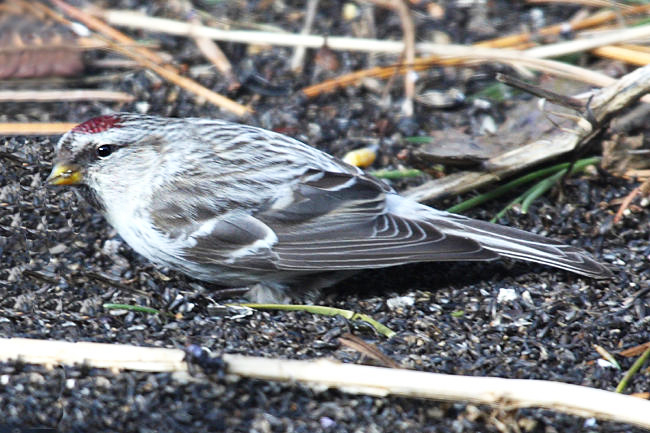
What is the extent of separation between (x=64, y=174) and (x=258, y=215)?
792 mm

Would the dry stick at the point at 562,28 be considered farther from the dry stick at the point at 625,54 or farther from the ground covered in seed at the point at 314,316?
the ground covered in seed at the point at 314,316

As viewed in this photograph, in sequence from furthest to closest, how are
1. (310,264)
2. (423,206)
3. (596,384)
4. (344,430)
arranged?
(423,206)
(310,264)
(596,384)
(344,430)

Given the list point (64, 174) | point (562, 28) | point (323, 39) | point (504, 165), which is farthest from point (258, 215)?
point (562, 28)

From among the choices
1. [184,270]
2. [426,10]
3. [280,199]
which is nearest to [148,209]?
[184,270]

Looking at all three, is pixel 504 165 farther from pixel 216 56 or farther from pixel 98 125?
pixel 216 56

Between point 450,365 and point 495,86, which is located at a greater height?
point 495,86

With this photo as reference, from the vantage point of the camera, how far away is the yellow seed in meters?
4.60

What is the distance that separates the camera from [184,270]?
3.87m

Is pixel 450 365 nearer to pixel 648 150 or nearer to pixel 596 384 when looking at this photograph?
pixel 596 384

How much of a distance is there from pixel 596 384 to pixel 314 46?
2627 mm

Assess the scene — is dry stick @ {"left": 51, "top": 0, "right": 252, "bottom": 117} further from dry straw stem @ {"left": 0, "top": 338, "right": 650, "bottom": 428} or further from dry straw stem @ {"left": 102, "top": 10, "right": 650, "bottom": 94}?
dry straw stem @ {"left": 0, "top": 338, "right": 650, "bottom": 428}

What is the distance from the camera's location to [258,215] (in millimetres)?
3807

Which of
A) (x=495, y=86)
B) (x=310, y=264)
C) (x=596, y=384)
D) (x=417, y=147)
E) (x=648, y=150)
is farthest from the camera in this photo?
(x=495, y=86)

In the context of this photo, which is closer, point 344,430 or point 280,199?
point 344,430
